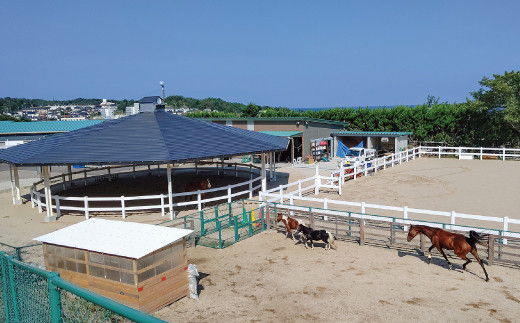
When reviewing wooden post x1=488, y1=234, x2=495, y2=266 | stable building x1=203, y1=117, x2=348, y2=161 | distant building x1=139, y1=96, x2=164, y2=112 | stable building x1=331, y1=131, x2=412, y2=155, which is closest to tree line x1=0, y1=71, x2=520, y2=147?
stable building x1=331, y1=131, x2=412, y2=155

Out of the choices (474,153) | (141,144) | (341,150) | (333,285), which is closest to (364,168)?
(474,153)

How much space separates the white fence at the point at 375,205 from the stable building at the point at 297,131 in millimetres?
7127

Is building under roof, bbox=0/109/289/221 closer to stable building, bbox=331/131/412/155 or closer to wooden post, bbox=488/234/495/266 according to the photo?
wooden post, bbox=488/234/495/266

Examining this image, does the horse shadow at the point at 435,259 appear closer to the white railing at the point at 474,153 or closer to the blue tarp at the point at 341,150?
the white railing at the point at 474,153

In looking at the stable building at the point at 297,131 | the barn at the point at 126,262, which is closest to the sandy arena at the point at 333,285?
the barn at the point at 126,262

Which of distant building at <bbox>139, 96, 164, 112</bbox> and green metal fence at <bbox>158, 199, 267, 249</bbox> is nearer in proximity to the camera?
green metal fence at <bbox>158, 199, 267, 249</bbox>

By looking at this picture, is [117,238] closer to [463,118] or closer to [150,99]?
[150,99]

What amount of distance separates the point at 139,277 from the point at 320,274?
484cm

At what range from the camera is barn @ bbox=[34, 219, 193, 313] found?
8.62 metres

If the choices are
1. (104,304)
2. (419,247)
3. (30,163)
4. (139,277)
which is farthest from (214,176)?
(104,304)

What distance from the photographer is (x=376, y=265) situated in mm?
11664

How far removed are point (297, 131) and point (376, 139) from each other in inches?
327

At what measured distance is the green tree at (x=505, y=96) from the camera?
111 ft

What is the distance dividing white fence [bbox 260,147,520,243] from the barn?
6423 millimetres
